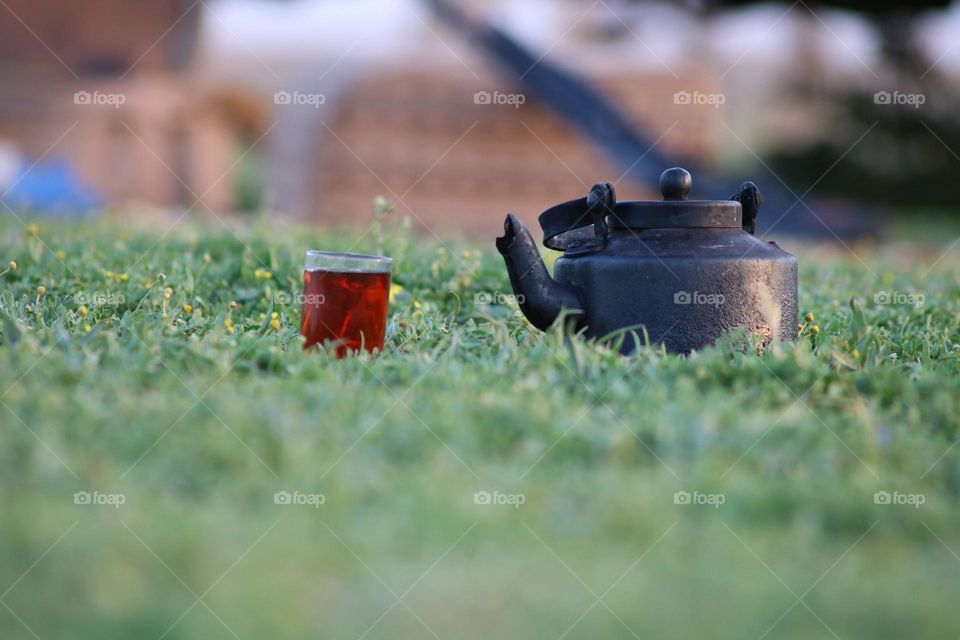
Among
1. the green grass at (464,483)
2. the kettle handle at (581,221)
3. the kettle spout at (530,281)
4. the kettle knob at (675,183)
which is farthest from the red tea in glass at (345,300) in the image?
Result: the kettle knob at (675,183)

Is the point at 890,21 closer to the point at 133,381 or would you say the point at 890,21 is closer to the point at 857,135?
the point at 857,135

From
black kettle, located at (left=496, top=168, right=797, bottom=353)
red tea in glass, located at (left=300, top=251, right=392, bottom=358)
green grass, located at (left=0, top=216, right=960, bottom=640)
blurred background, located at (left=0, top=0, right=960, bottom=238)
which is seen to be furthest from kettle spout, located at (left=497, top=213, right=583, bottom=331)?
blurred background, located at (left=0, top=0, right=960, bottom=238)

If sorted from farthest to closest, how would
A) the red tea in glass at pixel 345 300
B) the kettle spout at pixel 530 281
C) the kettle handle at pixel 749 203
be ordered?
the kettle handle at pixel 749 203, the kettle spout at pixel 530 281, the red tea in glass at pixel 345 300

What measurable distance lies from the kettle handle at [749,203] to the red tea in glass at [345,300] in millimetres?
1376

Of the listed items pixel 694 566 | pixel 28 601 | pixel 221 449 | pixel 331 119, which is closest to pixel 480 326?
pixel 221 449

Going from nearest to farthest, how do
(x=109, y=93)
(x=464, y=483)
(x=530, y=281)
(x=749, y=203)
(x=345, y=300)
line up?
(x=464, y=483) → (x=345, y=300) → (x=530, y=281) → (x=749, y=203) → (x=109, y=93)

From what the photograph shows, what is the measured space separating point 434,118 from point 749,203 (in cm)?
971

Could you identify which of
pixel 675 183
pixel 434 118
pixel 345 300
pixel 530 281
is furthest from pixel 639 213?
pixel 434 118

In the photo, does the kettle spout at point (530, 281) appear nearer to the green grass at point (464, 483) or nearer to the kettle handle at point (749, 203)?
the green grass at point (464, 483)

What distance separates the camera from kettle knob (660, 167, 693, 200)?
3.25m

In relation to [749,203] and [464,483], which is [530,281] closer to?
[749,203]

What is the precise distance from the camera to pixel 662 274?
10.1 feet

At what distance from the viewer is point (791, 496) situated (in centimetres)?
198

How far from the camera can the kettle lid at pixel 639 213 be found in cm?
319
